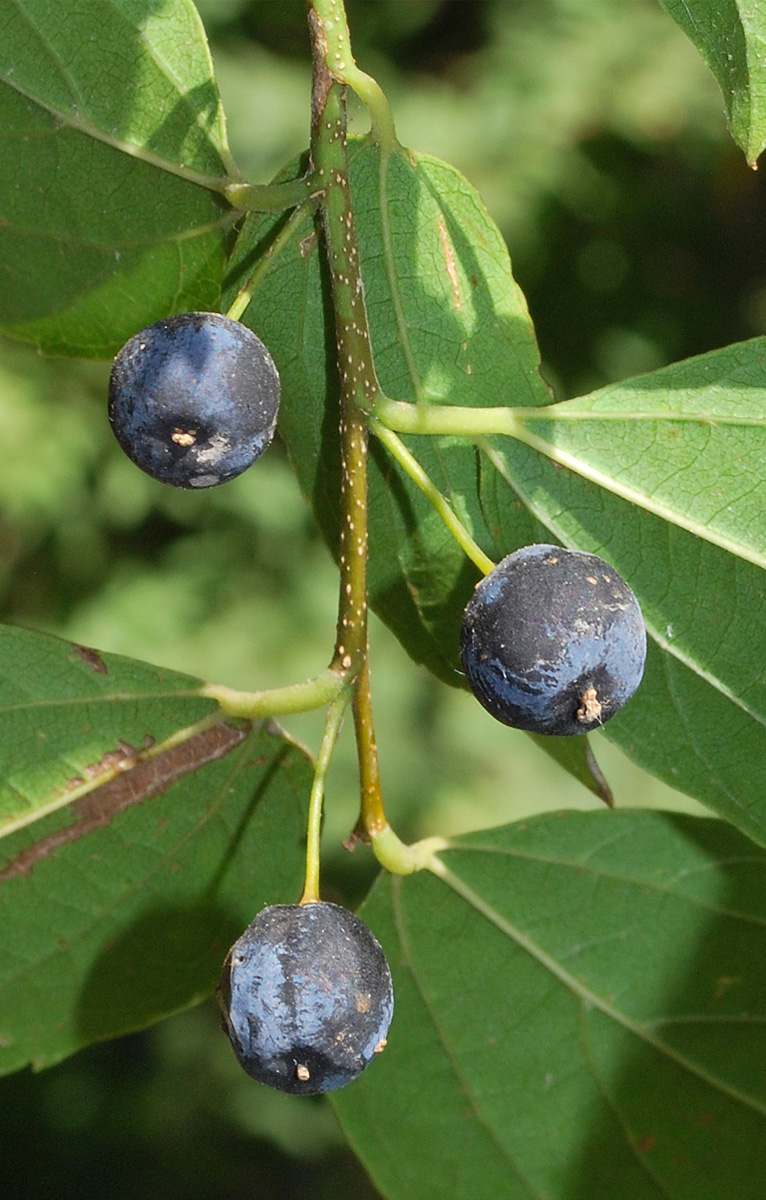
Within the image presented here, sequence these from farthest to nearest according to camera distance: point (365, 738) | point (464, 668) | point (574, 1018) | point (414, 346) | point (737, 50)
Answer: point (574, 1018) < point (414, 346) < point (365, 738) < point (464, 668) < point (737, 50)

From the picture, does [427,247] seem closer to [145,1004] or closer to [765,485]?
[765,485]

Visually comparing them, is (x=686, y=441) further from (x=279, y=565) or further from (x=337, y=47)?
(x=279, y=565)

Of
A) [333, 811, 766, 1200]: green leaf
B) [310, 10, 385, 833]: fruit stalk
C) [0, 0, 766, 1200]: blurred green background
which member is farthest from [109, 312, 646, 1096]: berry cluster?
[0, 0, 766, 1200]: blurred green background

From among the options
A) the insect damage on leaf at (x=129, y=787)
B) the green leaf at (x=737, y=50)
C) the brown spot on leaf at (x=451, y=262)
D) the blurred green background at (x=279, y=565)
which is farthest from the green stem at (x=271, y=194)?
the blurred green background at (x=279, y=565)

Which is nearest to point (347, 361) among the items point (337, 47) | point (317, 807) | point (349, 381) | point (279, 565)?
point (349, 381)

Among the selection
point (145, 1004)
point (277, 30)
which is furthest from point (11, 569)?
point (145, 1004)

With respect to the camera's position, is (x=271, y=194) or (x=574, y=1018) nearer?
(x=271, y=194)
